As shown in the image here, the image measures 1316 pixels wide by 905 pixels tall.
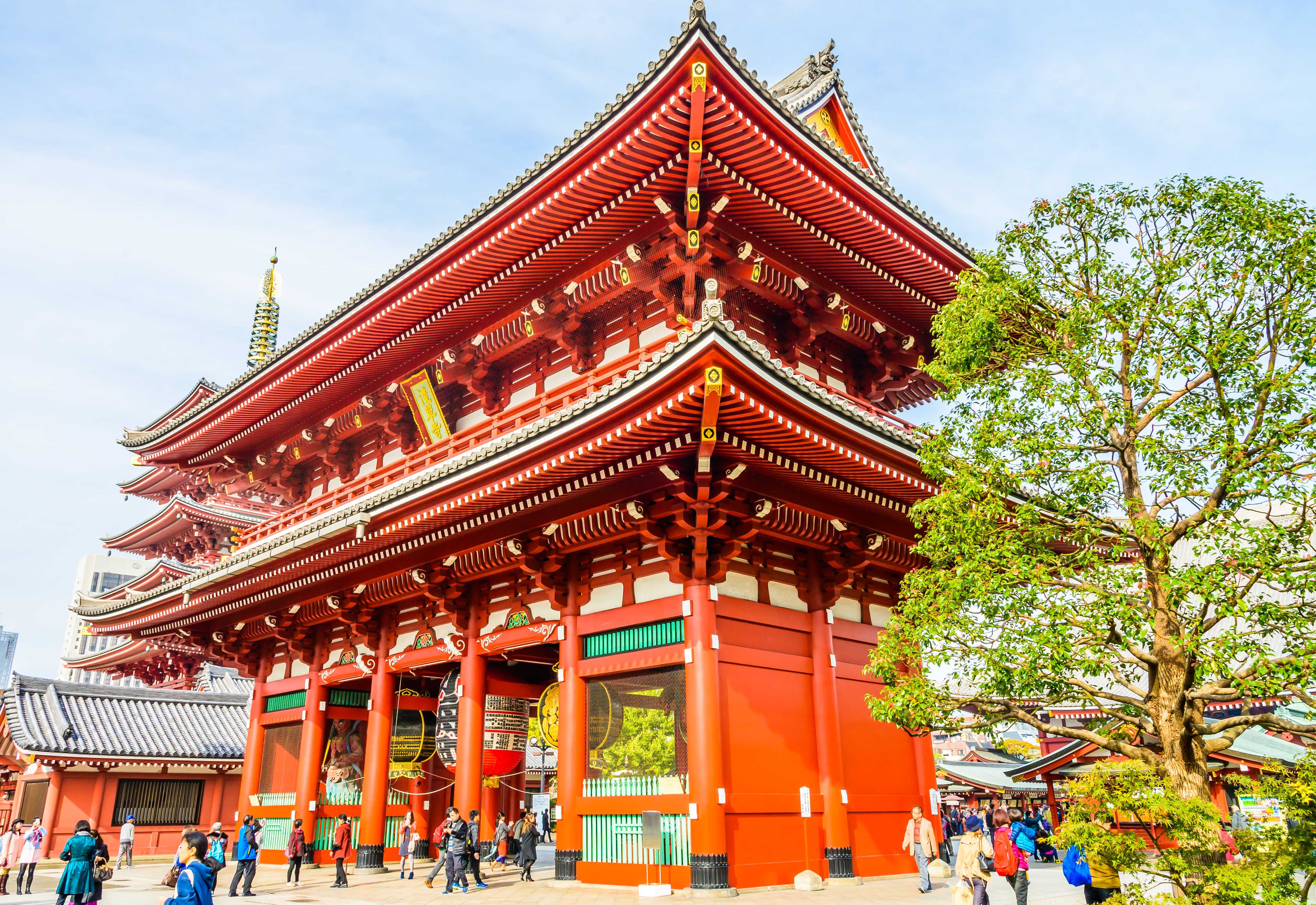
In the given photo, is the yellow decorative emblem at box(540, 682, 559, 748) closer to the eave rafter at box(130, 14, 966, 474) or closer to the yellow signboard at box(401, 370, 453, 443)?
the yellow signboard at box(401, 370, 453, 443)

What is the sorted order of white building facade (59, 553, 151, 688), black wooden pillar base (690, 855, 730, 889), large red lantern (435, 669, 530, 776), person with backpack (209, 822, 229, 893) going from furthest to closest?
white building facade (59, 553, 151, 688), person with backpack (209, 822, 229, 893), large red lantern (435, 669, 530, 776), black wooden pillar base (690, 855, 730, 889)

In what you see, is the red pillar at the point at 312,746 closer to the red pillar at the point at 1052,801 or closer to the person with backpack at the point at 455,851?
the person with backpack at the point at 455,851

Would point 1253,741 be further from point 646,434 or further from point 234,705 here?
point 234,705

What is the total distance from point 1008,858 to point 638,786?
5634 millimetres

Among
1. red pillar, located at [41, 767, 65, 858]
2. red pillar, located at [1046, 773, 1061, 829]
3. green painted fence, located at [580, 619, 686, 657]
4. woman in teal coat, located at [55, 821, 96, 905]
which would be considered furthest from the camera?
red pillar, located at [1046, 773, 1061, 829]

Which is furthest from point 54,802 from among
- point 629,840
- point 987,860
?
point 987,860

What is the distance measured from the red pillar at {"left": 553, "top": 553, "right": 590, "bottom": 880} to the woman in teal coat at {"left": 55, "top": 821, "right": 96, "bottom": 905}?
6717 mm

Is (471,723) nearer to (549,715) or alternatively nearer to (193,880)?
(549,715)

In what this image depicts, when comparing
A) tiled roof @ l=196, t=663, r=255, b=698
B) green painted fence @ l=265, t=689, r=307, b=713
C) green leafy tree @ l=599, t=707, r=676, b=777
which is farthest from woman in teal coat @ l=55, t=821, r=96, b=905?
tiled roof @ l=196, t=663, r=255, b=698

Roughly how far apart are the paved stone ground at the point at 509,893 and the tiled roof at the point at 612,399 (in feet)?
21.8

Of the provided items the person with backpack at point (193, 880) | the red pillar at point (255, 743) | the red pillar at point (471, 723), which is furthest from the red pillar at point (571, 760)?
the red pillar at point (255, 743)

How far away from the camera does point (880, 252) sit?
17.8m

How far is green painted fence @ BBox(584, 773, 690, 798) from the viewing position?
1391cm

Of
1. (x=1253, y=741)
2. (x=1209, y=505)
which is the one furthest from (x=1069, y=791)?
(x=1253, y=741)
